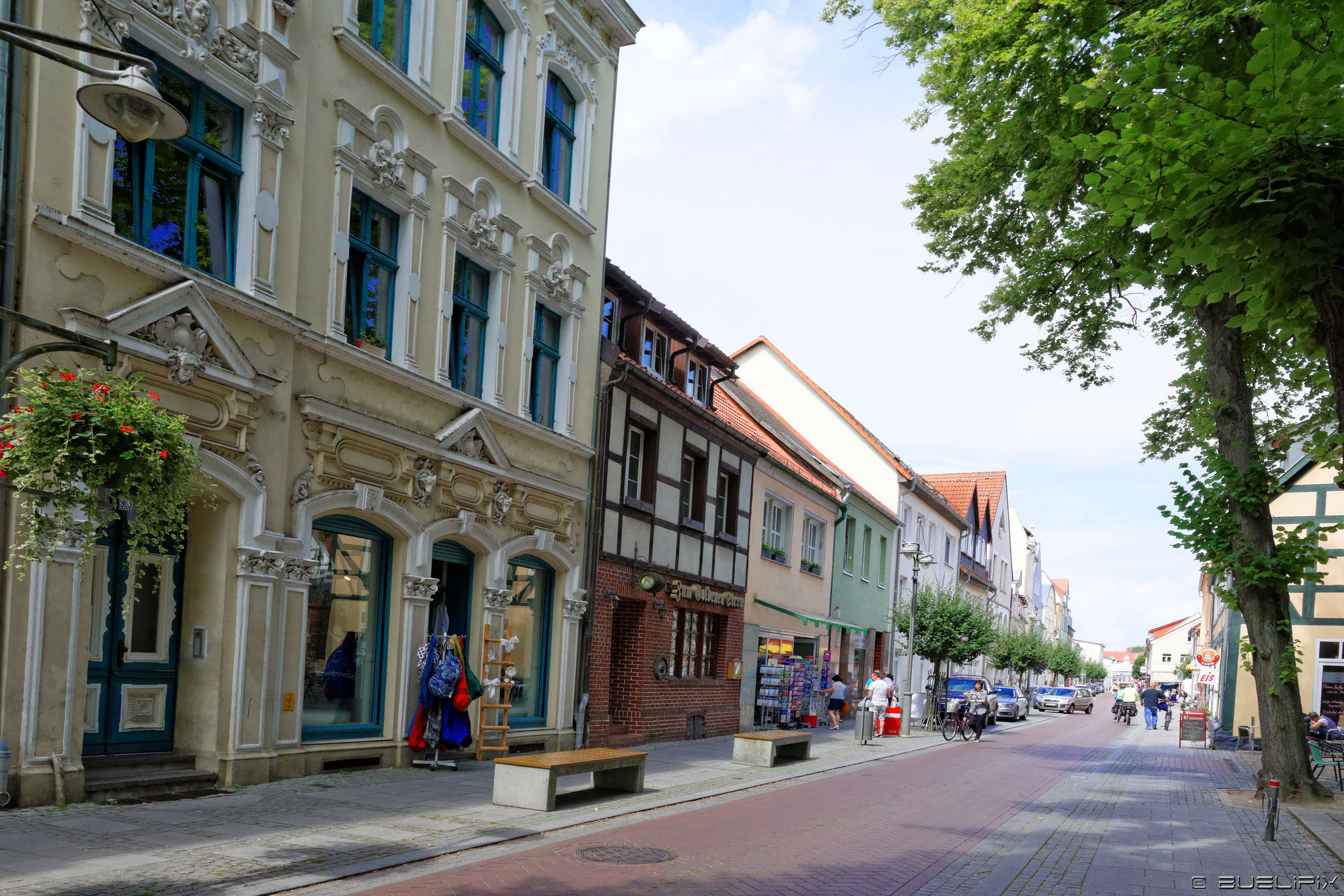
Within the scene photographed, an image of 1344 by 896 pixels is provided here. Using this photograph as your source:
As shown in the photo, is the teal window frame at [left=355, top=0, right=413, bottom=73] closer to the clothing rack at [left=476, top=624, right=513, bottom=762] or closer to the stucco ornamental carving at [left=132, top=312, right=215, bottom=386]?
the stucco ornamental carving at [left=132, top=312, right=215, bottom=386]

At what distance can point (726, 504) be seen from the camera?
24.4 meters

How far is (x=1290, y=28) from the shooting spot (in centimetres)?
659

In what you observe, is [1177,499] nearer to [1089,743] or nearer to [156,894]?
[156,894]

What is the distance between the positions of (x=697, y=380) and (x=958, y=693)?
2125cm

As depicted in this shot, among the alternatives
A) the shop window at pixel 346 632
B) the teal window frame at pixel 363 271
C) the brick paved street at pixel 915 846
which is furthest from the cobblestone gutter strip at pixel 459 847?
the teal window frame at pixel 363 271

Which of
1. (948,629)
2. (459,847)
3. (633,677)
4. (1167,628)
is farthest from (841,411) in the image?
(1167,628)

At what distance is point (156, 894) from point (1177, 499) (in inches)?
540

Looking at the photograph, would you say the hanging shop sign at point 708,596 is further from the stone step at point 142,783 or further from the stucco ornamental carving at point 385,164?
the stone step at point 142,783

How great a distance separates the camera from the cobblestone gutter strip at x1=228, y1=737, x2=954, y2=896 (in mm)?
7008

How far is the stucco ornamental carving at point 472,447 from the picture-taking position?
1427cm

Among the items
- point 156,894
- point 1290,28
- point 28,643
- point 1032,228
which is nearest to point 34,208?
point 28,643

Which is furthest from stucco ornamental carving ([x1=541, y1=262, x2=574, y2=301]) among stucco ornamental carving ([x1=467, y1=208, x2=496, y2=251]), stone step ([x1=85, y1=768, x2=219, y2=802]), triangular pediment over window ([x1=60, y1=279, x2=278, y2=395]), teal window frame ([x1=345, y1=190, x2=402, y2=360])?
stone step ([x1=85, y1=768, x2=219, y2=802])

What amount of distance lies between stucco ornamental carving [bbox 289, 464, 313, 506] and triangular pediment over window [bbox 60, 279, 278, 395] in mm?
1143

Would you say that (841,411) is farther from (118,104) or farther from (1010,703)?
(118,104)
